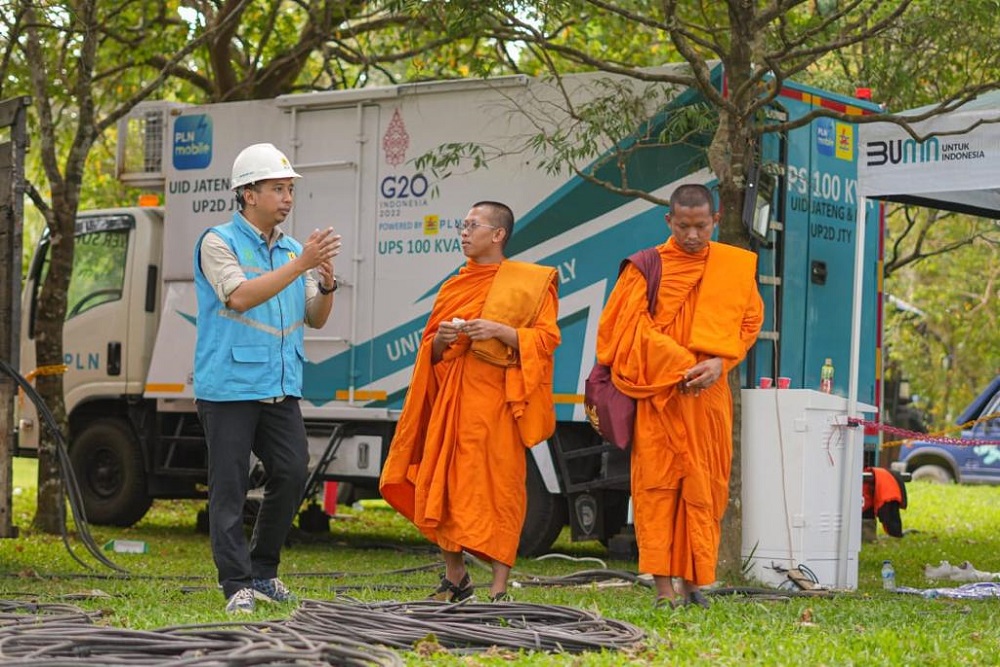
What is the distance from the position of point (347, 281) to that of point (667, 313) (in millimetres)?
4455

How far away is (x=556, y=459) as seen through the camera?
33.9 feet

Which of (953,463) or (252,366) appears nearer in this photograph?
(252,366)

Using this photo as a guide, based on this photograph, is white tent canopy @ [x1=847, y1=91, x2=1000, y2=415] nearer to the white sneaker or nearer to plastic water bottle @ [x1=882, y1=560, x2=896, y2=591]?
plastic water bottle @ [x1=882, y1=560, x2=896, y2=591]

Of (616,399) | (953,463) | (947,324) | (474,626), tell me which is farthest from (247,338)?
(947,324)

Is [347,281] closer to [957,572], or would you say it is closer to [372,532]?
[372,532]

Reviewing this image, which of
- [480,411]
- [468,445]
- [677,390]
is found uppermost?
[677,390]

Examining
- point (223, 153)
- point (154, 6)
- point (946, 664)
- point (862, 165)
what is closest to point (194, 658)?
point (946, 664)

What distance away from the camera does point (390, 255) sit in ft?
35.5

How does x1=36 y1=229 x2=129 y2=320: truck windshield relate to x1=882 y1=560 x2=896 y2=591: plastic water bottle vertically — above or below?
above

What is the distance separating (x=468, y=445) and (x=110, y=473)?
20.7 feet

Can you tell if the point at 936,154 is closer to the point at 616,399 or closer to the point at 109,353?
the point at 616,399

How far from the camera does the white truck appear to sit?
9.96 m

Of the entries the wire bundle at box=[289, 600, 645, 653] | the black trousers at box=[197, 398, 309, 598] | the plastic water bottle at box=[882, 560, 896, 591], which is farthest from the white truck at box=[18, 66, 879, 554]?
the wire bundle at box=[289, 600, 645, 653]

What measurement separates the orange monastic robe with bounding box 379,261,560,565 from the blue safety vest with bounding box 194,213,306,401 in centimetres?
71
